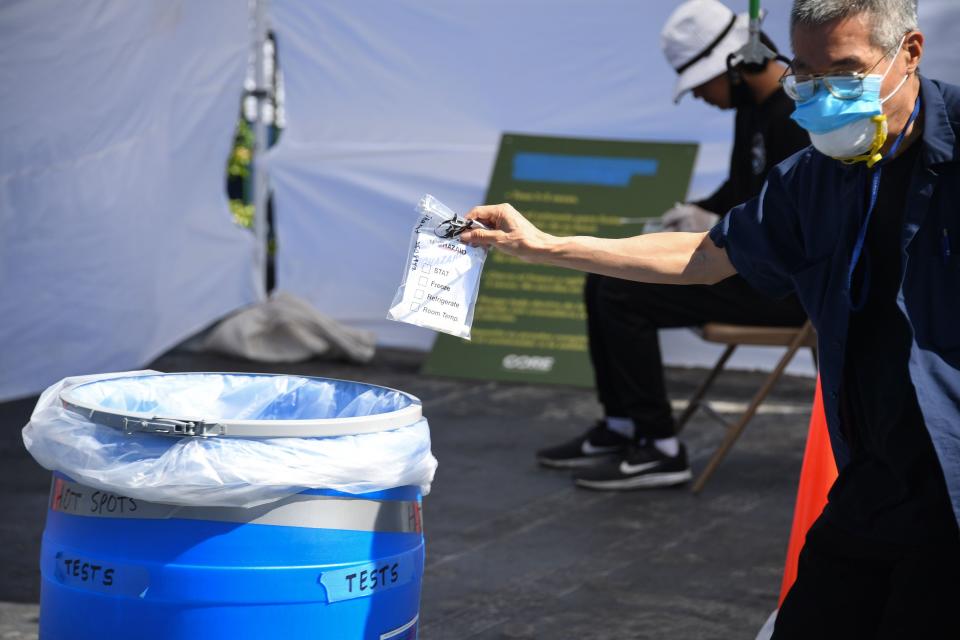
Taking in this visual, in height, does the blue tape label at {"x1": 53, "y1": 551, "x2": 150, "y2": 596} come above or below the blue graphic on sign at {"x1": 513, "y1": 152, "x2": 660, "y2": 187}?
below

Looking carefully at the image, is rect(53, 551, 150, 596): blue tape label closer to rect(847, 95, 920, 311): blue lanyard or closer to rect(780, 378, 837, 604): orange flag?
rect(847, 95, 920, 311): blue lanyard

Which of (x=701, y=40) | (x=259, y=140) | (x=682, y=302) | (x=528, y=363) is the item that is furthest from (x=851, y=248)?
(x=259, y=140)

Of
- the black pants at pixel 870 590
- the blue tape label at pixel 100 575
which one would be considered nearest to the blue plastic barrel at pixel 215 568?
the blue tape label at pixel 100 575

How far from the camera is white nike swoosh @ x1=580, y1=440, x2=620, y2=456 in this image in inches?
168

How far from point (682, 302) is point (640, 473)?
556 millimetres

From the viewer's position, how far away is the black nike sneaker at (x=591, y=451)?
4.25 metres

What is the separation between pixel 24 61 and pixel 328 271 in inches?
89.7

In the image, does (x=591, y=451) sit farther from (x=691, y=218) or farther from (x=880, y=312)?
(x=880, y=312)

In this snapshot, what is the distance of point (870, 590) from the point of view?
1.76 metres

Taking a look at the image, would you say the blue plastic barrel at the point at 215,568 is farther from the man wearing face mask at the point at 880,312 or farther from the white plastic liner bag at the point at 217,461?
the man wearing face mask at the point at 880,312

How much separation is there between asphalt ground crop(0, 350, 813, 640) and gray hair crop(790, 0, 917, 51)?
4.99ft

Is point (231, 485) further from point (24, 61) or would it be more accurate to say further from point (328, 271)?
point (328, 271)

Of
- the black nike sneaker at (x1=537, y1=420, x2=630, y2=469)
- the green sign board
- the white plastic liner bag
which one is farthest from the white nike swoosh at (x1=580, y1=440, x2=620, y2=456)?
the white plastic liner bag

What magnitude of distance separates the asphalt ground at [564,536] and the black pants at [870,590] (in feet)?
3.24
